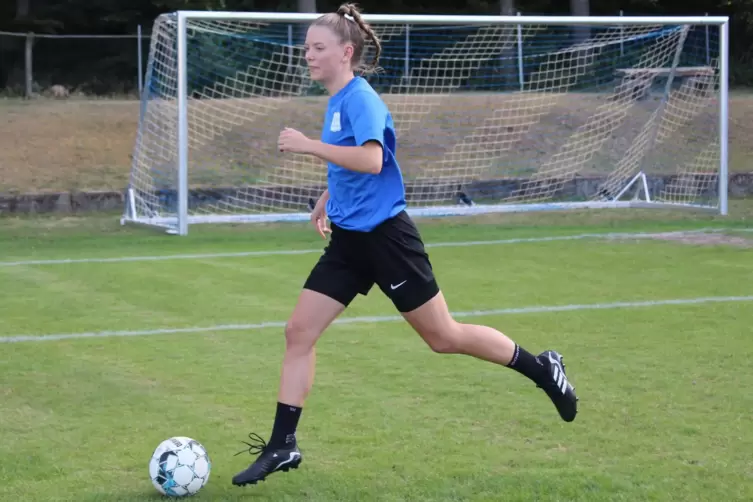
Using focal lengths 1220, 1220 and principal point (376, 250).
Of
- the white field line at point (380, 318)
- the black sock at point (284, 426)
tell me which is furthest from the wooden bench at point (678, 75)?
the black sock at point (284, 426)

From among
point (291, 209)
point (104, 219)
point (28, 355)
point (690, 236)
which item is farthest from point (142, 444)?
point (291, 209)

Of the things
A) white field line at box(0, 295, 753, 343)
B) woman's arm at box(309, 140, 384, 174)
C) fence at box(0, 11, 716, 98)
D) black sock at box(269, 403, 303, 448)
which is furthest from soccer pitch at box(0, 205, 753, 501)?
fence at box(0, 11, 716, 98)

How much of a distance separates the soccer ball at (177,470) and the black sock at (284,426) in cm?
33

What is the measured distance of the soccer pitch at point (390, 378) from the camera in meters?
4.94

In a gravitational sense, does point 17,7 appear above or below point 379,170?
above

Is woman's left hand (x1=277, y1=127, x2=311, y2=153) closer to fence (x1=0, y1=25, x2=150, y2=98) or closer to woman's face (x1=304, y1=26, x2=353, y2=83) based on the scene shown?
woman's face (x1=304, y1=26, x2=353, y2=83)

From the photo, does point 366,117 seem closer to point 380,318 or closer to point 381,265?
point 381,265

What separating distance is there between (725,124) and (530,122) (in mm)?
4743

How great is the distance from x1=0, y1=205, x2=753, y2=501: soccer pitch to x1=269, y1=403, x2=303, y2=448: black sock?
172 mm

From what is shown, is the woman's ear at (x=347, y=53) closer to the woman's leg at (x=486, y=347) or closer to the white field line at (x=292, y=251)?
the woman's leg at (x=486, y=347)

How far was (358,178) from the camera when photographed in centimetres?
492

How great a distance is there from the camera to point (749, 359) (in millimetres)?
7129

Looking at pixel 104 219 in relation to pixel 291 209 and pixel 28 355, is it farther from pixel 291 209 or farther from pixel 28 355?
pixel 28 355

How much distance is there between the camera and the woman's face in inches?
192
